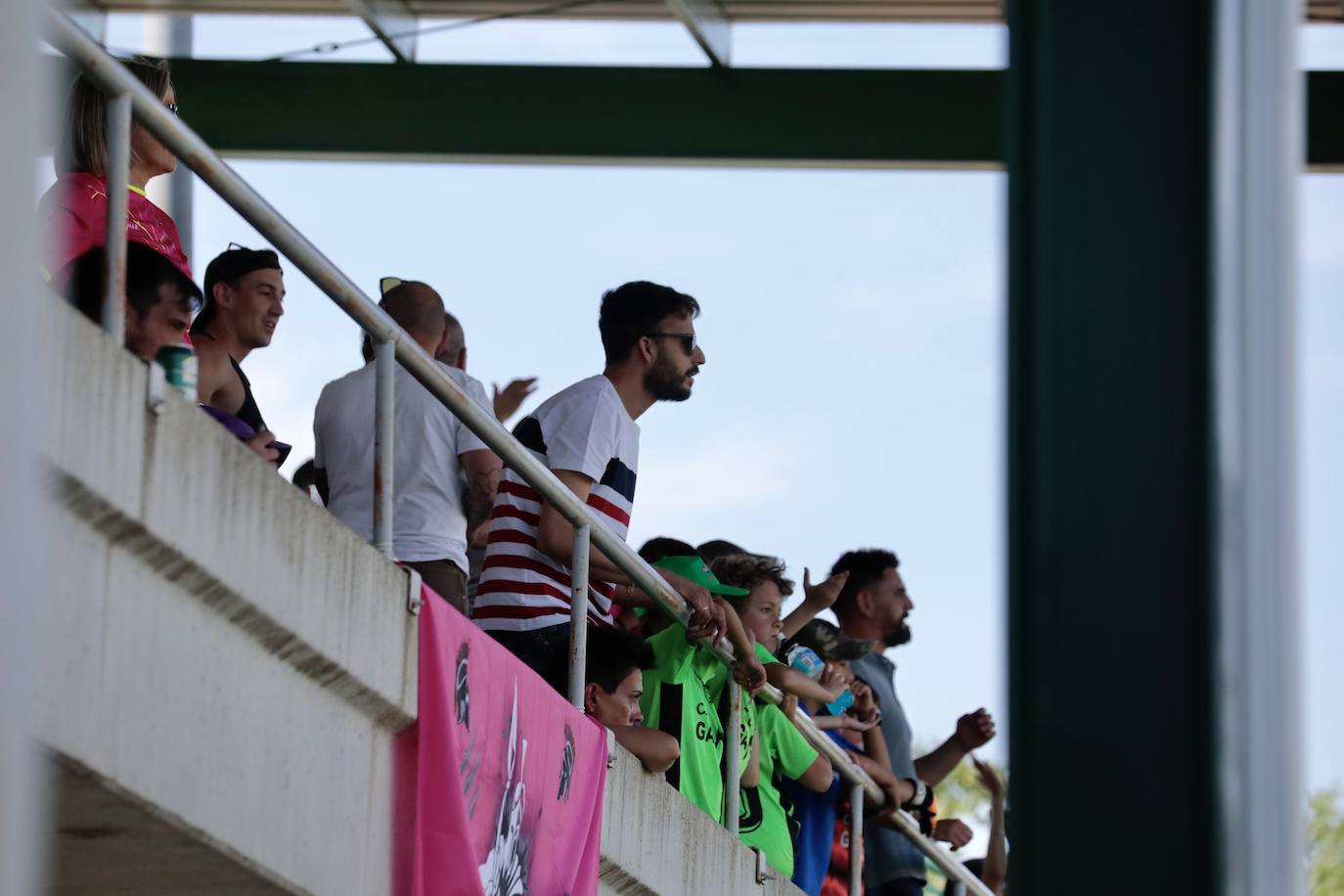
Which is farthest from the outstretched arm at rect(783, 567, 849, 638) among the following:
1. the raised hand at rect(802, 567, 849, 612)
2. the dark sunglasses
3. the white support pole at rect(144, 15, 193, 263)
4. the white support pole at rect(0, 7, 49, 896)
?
the white support pole at rect(144, 15, 193, 263)

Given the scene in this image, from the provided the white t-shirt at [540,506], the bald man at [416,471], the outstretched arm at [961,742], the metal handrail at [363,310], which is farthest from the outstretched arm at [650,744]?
the outstretched arm at [961,742]

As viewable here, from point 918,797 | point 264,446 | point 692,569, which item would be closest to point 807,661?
point 918,797

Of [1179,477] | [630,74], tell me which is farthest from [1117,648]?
[630,74]

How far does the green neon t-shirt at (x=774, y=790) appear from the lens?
6852 millimetres

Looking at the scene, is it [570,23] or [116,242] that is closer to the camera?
[116,242]

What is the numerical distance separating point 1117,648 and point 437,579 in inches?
131

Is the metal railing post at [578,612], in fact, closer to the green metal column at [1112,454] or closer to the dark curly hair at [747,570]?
the dark curly hair at [747,570]

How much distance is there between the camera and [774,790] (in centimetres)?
711

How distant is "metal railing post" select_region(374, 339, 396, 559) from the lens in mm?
4906

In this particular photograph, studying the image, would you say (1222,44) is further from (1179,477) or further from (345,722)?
(345,722)

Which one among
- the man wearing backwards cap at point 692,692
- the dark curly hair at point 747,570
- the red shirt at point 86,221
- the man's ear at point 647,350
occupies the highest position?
the man's ear at point 647,350

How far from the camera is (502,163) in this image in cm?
1284

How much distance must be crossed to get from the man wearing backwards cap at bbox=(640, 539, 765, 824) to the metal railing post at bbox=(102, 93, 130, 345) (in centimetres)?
252

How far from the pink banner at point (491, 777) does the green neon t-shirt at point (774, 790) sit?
1.15 m
